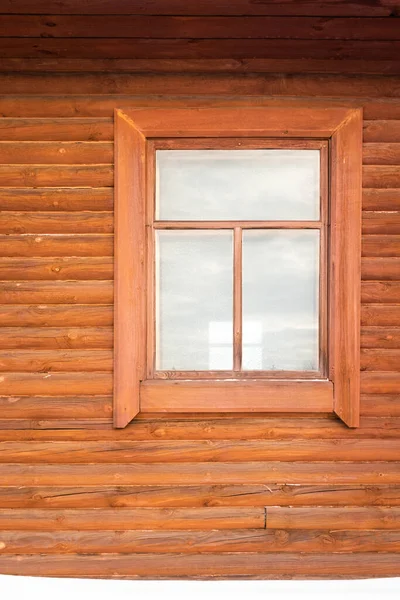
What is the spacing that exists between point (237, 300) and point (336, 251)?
0.59 metres

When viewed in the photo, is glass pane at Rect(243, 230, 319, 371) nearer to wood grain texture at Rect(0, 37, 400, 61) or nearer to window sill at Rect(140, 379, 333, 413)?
window sill at Rect(140, 379, 333, 413)

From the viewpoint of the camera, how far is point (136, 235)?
2.82 m

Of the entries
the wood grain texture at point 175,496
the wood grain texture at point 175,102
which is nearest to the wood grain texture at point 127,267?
the wood grain texture at point 175,102

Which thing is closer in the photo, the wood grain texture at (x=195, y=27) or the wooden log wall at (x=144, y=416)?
the wood grain texture at (x=195, y=27)

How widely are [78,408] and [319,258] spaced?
153 centimetres

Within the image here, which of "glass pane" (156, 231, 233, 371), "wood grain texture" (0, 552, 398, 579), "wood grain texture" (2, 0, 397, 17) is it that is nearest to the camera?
"wood grain texture" (2, 0, 397, 17)

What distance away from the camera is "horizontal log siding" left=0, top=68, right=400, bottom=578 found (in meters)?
2.83

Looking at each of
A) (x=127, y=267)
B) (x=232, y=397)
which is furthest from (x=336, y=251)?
(x=127, y=267)

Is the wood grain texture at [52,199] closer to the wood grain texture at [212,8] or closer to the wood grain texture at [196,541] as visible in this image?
the wood grain texture at [212,8]

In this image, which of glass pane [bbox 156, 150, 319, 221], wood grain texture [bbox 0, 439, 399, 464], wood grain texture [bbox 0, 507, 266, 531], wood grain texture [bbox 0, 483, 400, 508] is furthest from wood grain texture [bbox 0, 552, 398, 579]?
glass pane [bbox 156, 150, 319, 221]

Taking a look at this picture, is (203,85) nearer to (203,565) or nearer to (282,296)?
(282,296)

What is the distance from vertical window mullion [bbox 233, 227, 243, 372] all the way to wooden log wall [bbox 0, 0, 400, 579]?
1.10ft

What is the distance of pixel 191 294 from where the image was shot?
9.57 ft

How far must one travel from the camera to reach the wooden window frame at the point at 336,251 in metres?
2.81
